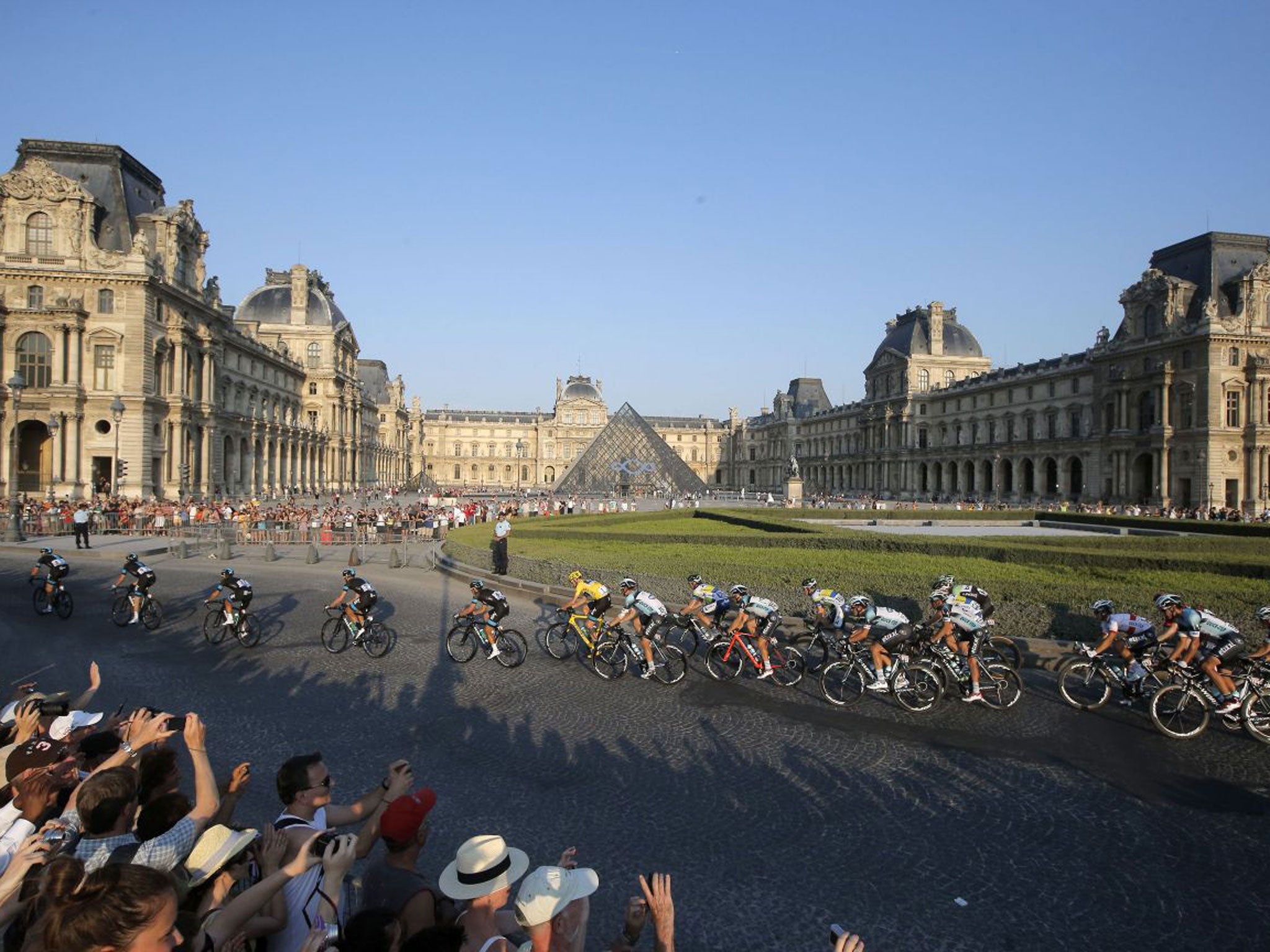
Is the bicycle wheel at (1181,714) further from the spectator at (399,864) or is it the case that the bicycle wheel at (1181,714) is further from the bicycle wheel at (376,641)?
the bicycle wheel at (376,641)

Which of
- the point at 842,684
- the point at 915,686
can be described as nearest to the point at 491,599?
the point at 842,684

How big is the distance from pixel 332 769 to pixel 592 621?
3.95 metres

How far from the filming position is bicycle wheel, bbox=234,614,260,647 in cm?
1093

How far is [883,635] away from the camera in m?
8.46

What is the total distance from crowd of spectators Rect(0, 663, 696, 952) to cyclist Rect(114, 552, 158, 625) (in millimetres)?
8695

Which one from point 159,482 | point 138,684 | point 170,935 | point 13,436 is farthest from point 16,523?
point 170,935

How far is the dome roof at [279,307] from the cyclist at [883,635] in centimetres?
6666

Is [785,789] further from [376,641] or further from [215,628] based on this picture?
[215,628]

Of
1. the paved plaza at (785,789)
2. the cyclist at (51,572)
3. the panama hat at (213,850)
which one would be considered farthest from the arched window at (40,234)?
the panama hat at (213,850)

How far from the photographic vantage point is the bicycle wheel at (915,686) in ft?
27.0

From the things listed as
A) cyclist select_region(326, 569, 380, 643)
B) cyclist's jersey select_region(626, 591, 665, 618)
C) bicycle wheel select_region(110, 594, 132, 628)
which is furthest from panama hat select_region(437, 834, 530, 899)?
bicycle wheel select_region(110, 594, 132, 628)

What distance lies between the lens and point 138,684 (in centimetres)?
883

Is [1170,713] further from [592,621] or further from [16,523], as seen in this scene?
[16,523]

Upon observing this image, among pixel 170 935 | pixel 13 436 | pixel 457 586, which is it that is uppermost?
pixel 13 436
